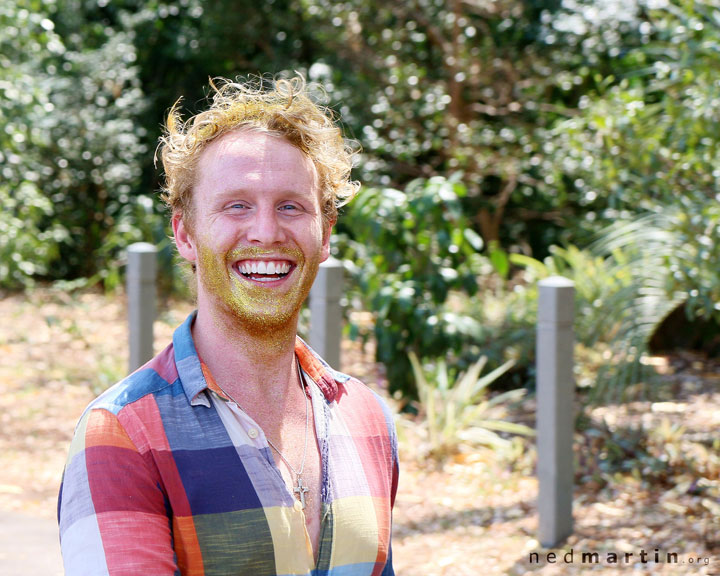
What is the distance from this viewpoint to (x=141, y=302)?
5.34m

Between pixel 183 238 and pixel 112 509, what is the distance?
0.57m

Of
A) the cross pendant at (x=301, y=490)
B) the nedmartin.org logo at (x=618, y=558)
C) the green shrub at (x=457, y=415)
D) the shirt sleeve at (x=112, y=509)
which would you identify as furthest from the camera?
the green shrub at (x=457, y=415)

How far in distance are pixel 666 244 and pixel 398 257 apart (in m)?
1.72

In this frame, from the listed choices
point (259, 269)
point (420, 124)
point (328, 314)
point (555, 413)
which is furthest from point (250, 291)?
point (420, 124)

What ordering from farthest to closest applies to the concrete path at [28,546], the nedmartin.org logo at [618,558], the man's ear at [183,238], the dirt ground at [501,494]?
the concrete path at [28,546]
the dirt ground at [501,494]
the nedmartin.org logo at [618,558]
the man's ear at [183,238]

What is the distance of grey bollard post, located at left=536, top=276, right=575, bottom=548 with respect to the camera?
3965 mm

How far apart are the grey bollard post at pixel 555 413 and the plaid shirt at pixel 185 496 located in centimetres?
247

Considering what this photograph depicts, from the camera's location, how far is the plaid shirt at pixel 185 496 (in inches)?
52.6

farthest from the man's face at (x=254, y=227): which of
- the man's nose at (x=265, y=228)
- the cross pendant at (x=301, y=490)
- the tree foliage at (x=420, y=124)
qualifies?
the tree foliage at (x=420, y=124)

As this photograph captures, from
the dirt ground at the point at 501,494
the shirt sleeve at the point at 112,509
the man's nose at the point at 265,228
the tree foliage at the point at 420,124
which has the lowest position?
the dirt ground at the point at 501,494

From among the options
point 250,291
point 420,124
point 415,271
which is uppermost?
point 420,124

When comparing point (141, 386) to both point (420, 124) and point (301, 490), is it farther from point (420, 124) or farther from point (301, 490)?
point (420, 124)

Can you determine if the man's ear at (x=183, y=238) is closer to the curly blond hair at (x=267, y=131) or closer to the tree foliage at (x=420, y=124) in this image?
the curly blond hair at (x=267, y=131)

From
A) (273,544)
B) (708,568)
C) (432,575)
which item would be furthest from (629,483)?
(273,544)
